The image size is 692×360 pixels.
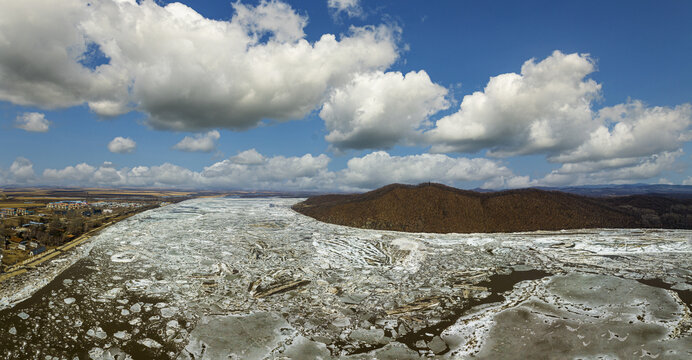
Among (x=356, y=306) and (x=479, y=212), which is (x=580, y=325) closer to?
(x=356, y=306)

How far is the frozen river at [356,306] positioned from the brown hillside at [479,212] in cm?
1039

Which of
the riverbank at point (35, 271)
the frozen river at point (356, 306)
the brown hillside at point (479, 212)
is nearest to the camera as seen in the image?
the frozen river at point (356, 306)

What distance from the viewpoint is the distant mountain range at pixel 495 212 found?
92.9 feet

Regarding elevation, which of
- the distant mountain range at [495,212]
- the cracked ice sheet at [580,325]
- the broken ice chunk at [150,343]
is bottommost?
the broken ice chunk at [150,343]

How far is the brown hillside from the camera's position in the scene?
2822 cm

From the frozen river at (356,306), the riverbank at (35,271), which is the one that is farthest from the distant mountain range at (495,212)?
the riverbank at (35,271)

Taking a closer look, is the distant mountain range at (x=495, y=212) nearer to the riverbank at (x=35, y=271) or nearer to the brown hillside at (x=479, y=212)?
the brown hillside at (x=479, y=212)

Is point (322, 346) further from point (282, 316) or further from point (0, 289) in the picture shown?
point (0, 289)

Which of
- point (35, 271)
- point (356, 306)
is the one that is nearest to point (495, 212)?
point (356, 306)

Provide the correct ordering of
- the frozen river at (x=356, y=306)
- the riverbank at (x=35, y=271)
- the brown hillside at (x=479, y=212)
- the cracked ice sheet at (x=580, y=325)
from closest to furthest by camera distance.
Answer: the cracked ice sheet at (x=580, y=325)
the frozen river at (x=356, y=306)
the riverbank at (x=35, y=271)
the brown hillside at (x=479, y=212)

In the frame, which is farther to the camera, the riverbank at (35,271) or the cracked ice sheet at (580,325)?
the riverbank at (35,271)

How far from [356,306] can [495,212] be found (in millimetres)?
24901

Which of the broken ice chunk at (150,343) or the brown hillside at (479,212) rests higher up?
the brown hillside at (479,212)

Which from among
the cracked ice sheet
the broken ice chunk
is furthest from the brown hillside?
the broken ice chunk
